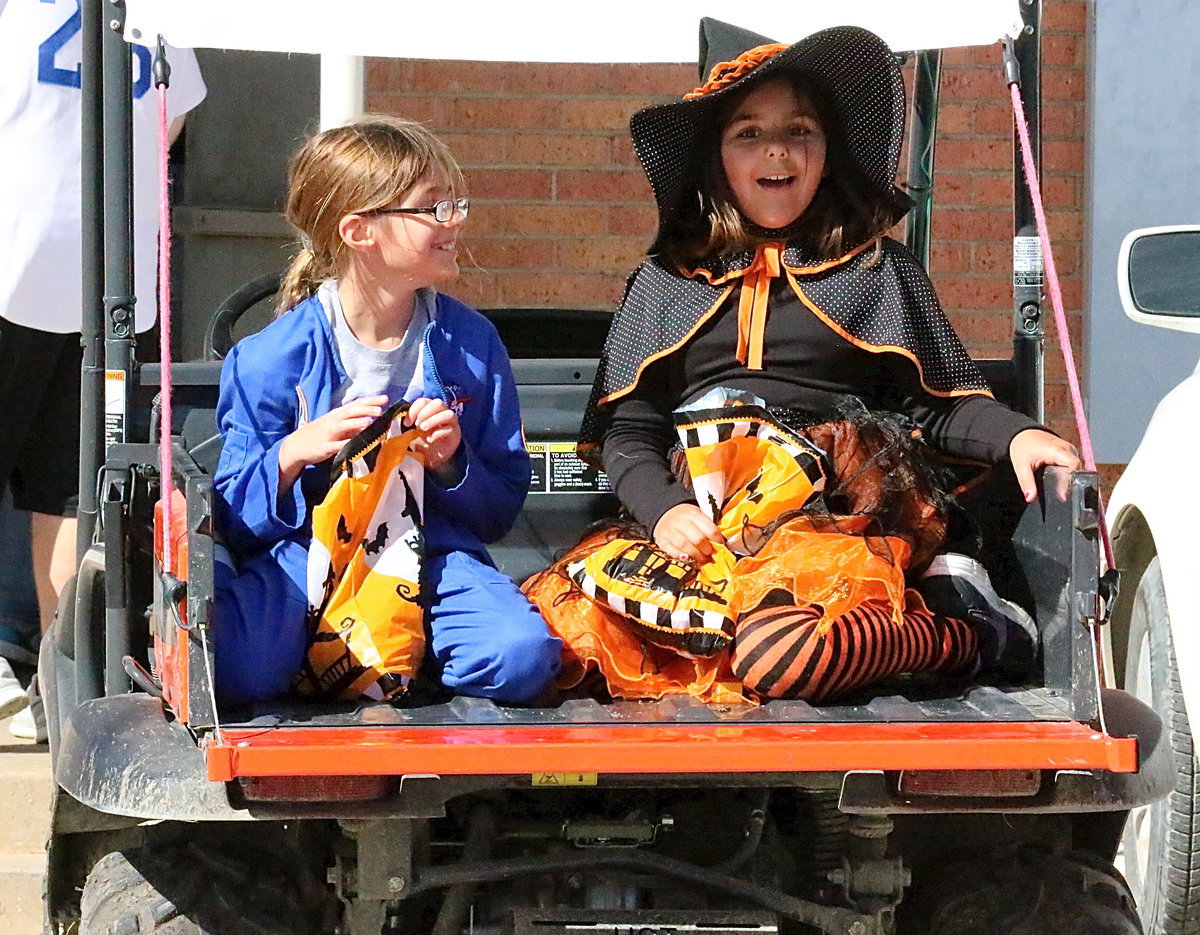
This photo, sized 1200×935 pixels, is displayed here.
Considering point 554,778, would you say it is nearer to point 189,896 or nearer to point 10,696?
point 189,896

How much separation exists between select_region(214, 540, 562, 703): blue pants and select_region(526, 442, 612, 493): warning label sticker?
2.72ft

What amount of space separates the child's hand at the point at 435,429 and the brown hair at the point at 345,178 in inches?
16.9

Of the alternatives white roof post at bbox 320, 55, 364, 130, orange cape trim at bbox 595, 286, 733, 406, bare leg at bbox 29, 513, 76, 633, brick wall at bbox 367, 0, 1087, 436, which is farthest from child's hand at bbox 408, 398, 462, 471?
brick wall at bbox 367, 0, 1087, 436

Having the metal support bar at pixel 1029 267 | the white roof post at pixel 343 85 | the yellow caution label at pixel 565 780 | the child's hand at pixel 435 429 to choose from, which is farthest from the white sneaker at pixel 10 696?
the metal support bar at pixel 1029 267

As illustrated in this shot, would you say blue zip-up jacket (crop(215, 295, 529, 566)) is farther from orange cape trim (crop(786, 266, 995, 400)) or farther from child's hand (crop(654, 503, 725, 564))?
orange cape trim (crop(786, 266, 995, 400))

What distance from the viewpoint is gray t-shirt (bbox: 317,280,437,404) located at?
3.32 m

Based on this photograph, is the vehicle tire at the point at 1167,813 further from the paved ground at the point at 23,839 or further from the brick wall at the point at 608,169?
the paved ground at the point at 23,839

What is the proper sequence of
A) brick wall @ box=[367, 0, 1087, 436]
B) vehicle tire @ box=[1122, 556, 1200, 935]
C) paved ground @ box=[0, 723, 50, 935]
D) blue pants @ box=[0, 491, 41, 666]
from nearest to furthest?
vehicle tire @ box=[1122, 556, 1200, 935]
paved ground @ box=[0, 723, 50, 935]
blue pants @ box=[0, 491, 41, 666]
brick wall @ box=[367, 0, 1087, 436]

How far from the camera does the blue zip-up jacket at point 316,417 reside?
3135mm

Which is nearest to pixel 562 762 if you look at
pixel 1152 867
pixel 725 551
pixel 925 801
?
pixel 925 801

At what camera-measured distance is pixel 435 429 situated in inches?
124

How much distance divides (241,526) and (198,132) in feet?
13.3

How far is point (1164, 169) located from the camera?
21.3ft

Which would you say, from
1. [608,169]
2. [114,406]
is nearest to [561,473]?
[114,406]
